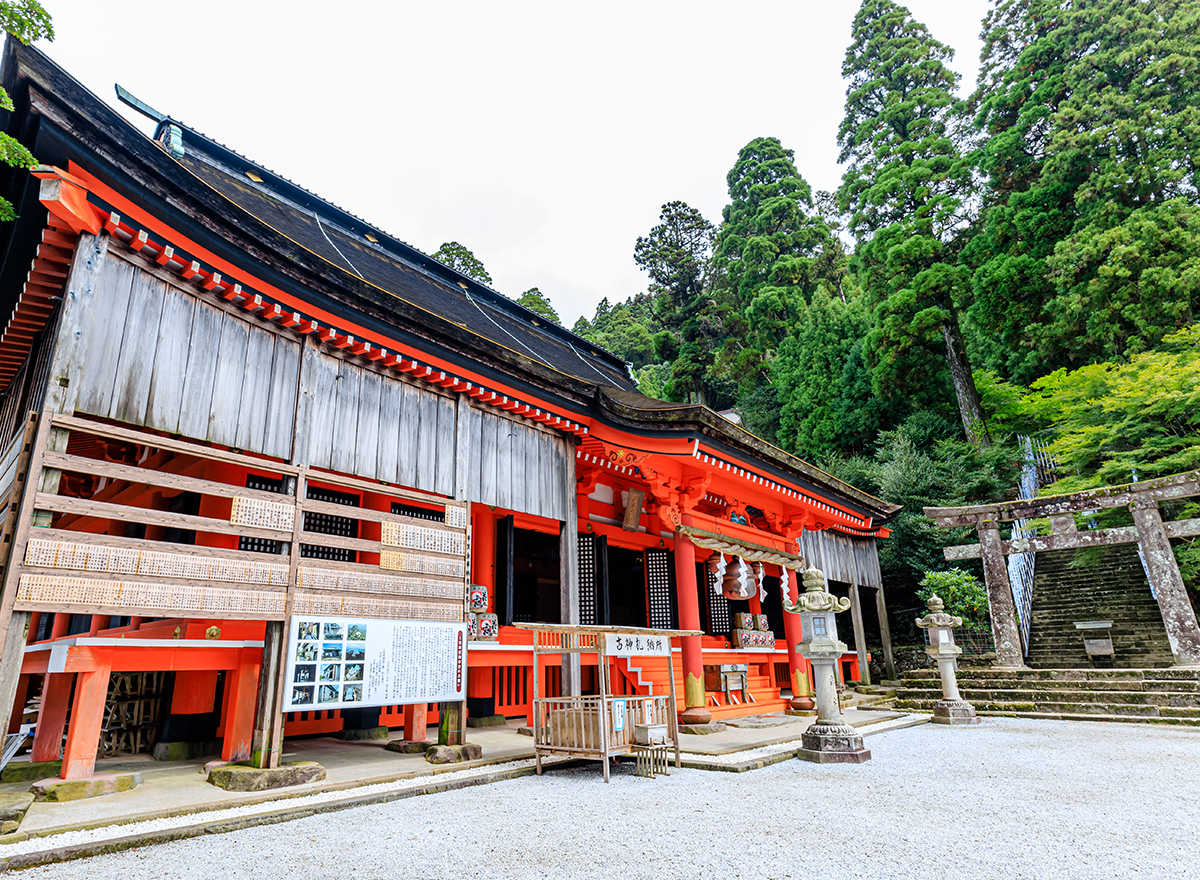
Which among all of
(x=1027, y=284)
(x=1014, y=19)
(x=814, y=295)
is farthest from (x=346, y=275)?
(x=1014, y=19)

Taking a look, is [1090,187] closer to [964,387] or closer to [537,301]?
[964,387]

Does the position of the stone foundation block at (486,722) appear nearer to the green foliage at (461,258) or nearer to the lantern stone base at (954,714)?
the lantern stone base at (954,714)

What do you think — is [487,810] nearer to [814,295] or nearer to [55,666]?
[55,666]

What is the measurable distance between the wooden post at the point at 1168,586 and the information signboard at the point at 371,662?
1497 cm

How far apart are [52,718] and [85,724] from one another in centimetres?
263

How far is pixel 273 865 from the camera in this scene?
3.58 metres

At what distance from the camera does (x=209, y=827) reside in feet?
14.0

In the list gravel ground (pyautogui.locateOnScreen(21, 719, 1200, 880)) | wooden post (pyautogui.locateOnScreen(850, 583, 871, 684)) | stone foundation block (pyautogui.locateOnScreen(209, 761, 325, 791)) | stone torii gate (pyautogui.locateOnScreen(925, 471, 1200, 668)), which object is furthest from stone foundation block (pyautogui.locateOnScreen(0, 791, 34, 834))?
stone torii gate (pyautogui.locateOnScreen(925, 471, 1200, 668))

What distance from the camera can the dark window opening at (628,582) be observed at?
1294 centimetres

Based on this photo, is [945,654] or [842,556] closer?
[945,654]

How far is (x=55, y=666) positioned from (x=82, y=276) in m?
3.31

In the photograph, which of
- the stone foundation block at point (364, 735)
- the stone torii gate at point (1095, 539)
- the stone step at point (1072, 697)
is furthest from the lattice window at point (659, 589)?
the stone torii gate at point (1095, 539)

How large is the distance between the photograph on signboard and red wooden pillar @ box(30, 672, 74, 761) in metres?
3.03

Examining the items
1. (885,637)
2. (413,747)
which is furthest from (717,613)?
(413,747)
